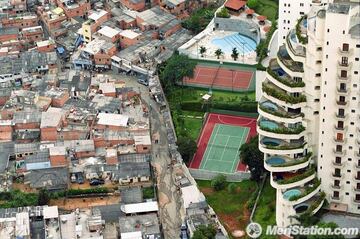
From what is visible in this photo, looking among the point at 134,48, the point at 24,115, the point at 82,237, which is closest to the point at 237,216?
the point at 82,237

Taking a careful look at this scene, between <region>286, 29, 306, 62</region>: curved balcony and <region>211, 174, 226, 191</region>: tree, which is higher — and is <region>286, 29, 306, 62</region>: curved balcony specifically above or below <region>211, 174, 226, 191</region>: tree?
above

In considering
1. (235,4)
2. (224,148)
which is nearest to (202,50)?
(235,4)

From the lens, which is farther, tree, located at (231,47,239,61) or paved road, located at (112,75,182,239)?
tree, located at (231,47,239,61)

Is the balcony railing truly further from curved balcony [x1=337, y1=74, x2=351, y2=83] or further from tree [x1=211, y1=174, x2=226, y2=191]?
tree [x1=211, y1=174, x2=226, y2=191]

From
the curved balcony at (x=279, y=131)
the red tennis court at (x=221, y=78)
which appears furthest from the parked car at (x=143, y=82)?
the curved balcony at (x=279, y=131)

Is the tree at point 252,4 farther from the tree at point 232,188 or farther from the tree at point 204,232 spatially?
the tree at point 204,232

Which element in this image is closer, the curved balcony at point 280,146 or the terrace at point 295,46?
the terrace at point 295,46

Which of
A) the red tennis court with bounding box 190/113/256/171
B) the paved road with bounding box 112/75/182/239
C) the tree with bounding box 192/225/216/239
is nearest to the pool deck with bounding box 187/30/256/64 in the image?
the paved road with bounding box 112/75/182/239
